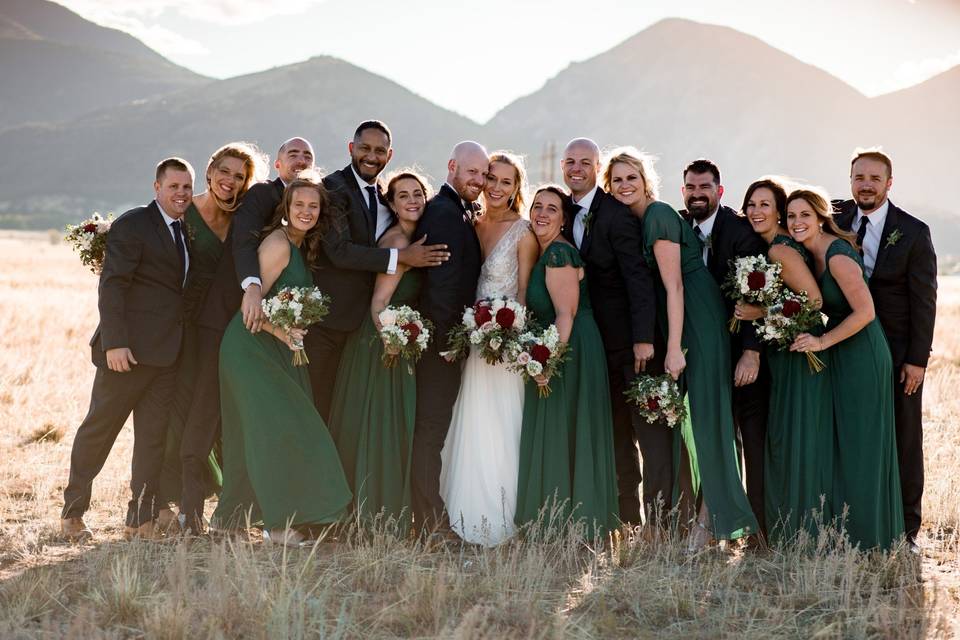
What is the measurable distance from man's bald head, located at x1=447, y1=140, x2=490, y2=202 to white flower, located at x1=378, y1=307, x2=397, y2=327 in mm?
1103

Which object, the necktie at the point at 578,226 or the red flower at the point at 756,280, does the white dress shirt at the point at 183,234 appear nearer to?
the necktie at the point at 578,226

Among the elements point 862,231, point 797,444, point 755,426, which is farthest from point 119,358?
point 862,231

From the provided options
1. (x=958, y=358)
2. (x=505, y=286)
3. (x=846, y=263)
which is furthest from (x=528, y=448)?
(x=958, y=358)

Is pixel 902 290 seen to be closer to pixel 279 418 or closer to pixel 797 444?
pixel 797 444

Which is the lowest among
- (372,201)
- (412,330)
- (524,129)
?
(412,330)

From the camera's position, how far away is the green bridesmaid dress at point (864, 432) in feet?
20.6

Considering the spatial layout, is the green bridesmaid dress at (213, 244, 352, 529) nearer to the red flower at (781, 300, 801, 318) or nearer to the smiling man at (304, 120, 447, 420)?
the smiling man at (304, 120, 447, 420)

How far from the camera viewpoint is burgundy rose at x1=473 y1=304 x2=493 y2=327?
6.36 meters

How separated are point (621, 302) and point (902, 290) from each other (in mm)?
2115

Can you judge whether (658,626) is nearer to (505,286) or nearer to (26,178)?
(505,286)

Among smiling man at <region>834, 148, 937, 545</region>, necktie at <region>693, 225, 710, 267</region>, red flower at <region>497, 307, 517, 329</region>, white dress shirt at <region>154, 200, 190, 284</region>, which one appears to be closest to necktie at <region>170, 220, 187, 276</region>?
white dress shirt at <region>154, 200, 190, 284</region>

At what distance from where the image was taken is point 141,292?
654 cm

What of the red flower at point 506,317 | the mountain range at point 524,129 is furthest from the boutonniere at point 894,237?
the mountain range at point 524,129

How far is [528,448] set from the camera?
6.69 meters
